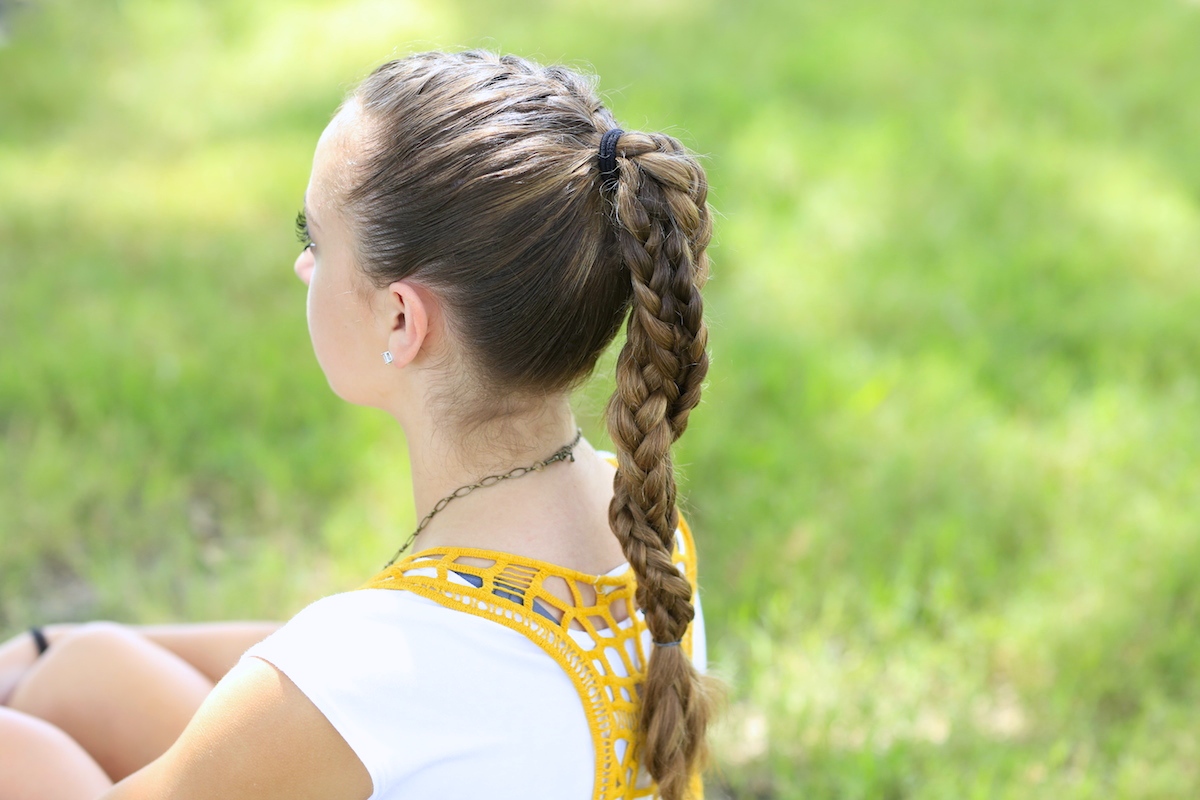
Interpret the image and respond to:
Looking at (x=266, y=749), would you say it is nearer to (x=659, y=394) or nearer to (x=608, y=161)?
(x=659, y=394)

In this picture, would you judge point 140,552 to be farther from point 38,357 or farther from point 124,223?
point 124,223

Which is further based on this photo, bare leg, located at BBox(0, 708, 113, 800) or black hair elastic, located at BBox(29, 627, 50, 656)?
black hair elastic, located at BBox(29, 627, 50, 656)

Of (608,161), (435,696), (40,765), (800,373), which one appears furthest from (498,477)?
(800,373)

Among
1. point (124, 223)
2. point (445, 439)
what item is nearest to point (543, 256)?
point (445, 439)

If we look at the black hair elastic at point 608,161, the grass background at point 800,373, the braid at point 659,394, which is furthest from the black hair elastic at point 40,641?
the black hair elastic at point 608,161

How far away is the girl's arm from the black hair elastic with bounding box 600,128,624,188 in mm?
656

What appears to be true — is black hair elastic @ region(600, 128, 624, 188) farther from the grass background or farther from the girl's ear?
the grass background

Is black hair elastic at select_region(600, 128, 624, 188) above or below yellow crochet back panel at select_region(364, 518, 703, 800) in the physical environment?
above

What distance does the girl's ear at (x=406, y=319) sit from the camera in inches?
50.6

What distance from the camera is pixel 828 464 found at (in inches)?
113

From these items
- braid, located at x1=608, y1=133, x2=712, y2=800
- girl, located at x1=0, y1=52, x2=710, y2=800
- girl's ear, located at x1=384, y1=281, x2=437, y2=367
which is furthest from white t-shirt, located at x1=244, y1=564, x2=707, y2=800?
girl's ear, located at x1=384, y1=281, x2=437, y2=367

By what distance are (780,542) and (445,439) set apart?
1433 mm

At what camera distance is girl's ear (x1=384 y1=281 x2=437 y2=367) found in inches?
50.6

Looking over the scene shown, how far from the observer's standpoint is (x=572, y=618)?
1.23 m
